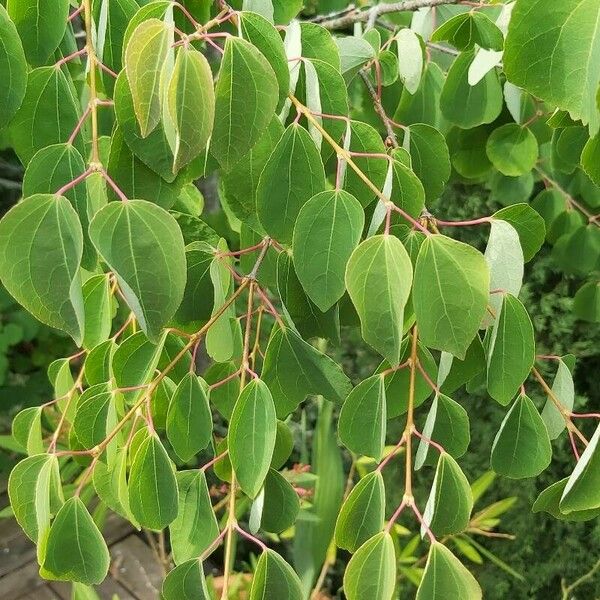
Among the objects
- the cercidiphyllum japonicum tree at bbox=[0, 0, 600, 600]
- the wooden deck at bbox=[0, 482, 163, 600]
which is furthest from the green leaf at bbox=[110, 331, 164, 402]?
the wooden deck at bbox=[0, 482, 163, 600]

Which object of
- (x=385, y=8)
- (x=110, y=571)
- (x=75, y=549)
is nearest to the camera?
(x=75, y=549)

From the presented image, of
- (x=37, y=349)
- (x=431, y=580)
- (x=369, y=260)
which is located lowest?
(x=37, y=349)

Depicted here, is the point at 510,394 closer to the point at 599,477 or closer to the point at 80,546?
the point at 599,477

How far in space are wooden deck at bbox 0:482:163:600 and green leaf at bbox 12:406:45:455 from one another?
51.8 inches

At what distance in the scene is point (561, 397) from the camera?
51 cm

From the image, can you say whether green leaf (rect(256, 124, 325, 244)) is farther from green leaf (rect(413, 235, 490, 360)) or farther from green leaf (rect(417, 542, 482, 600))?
green leaf (rect(417, 542, 482, 600))

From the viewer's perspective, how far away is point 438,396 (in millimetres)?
445

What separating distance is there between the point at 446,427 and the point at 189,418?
0.18 meters

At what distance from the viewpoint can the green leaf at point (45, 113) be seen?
0.41 metres

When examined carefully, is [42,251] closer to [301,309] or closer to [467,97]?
[301,309]

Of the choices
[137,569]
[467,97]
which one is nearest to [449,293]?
[467,97]

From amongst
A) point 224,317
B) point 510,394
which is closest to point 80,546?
point 224,317

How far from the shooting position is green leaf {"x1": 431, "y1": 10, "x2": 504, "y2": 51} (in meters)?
0.54

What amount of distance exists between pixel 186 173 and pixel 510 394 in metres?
0.23
